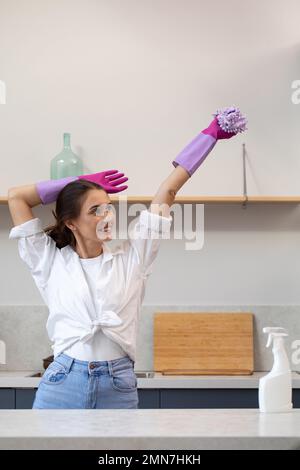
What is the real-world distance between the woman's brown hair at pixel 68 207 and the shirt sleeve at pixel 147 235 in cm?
19

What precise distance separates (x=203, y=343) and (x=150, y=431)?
1.99 meters

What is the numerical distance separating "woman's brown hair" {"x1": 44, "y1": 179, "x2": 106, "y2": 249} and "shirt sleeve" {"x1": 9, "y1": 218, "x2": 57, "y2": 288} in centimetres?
5

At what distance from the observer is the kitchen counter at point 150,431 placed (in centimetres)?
145

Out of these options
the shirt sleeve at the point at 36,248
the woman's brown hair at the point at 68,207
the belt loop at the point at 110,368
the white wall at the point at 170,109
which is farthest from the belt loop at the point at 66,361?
the white wall at the point at 170,109

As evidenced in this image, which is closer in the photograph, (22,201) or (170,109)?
(22,201)

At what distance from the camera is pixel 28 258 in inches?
87.0

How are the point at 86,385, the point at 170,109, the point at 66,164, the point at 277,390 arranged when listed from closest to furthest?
the point at 277,390 < the point at 86,385 < the point at 66,164 < the point at 170,109

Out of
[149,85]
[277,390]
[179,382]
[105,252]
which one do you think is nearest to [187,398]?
[179,382]

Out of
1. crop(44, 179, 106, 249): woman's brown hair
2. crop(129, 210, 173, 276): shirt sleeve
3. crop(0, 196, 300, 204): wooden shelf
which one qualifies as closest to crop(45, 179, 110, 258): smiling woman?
crop(44, 179, 106, 249): woman's brown hair

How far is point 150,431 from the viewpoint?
1.50 meters

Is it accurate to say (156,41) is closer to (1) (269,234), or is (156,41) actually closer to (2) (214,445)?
(1) (269,234)

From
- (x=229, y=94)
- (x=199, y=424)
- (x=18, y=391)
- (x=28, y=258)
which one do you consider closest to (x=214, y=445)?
(x=199, y=424)

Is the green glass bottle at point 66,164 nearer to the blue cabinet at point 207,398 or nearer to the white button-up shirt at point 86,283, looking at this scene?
the blue cabinet at point 207,398

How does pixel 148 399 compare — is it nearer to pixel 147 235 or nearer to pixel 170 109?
pixel 147 235
